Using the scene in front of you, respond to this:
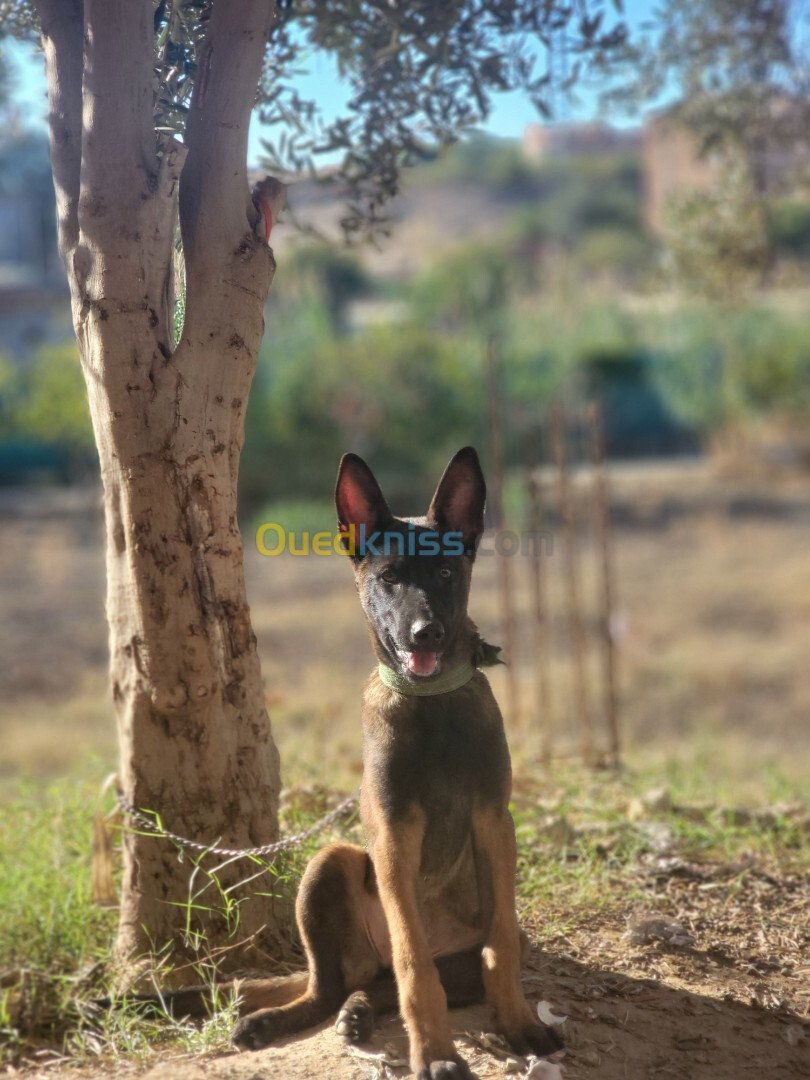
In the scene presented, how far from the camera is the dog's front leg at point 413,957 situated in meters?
2.74

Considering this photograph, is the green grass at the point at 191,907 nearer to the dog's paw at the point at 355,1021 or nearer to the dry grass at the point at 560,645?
the dog's paw at the point at 355,1021

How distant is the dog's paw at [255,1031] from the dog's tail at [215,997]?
3.0 inches

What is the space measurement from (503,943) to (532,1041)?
253 mm

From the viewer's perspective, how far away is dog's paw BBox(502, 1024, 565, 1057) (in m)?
2.92

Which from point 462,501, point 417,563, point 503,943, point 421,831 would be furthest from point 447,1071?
point 462,501

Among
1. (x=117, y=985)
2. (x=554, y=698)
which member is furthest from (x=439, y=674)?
(x=554, y=698)

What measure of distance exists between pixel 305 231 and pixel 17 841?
2.90m

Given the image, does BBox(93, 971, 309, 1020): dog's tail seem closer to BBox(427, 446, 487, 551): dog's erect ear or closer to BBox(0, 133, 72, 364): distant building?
BBox(427, 446, 487, 551): dog's erect ear

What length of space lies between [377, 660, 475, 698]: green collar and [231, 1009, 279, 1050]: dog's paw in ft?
3.26

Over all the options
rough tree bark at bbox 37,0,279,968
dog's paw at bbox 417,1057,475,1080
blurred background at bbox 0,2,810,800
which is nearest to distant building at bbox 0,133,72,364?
blurred background at bbox 0,2,810,800

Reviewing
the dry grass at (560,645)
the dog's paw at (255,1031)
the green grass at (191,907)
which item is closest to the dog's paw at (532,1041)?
the dog's paw at (255,1031)

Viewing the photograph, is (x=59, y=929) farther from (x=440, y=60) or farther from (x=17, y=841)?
(x=440, y=60)

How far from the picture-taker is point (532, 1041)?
9.61 ft

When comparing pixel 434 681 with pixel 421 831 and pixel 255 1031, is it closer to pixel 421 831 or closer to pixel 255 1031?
pixel 421 831
